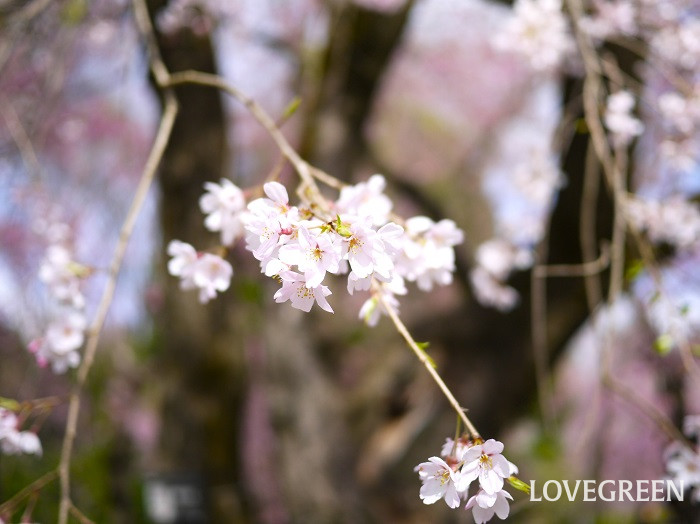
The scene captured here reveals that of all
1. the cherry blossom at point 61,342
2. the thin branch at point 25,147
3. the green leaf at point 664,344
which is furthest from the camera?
the thin branch at point 25,147

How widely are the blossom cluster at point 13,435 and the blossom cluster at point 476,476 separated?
2.21ft

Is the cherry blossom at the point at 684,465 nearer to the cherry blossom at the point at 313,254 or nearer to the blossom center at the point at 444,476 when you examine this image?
the blossom center at the point at 444,476

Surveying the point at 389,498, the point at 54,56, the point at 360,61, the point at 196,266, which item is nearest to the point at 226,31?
the point at 360,61

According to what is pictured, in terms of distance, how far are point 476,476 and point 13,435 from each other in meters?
0.75

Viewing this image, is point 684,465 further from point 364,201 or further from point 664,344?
point 364,201

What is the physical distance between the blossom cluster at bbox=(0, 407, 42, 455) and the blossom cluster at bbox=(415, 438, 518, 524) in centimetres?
67

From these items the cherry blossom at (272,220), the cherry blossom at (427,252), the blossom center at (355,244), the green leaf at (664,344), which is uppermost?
the cherry blossom at (272,220)

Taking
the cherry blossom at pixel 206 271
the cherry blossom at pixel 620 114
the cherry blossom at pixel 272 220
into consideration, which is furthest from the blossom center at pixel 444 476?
the cherry blossom at pixel 620 114

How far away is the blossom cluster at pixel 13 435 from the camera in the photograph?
3.27ft

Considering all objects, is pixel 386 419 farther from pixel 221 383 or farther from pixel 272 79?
pixel 272 79

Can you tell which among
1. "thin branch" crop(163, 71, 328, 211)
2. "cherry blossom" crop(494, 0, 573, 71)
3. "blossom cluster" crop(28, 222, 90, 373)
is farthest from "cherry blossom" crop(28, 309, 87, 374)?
"cherry blossom" crop(494, 0, 573, 71)

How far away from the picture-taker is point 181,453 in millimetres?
2848

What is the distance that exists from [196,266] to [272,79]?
210 inches

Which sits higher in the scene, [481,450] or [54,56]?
[481,450]
